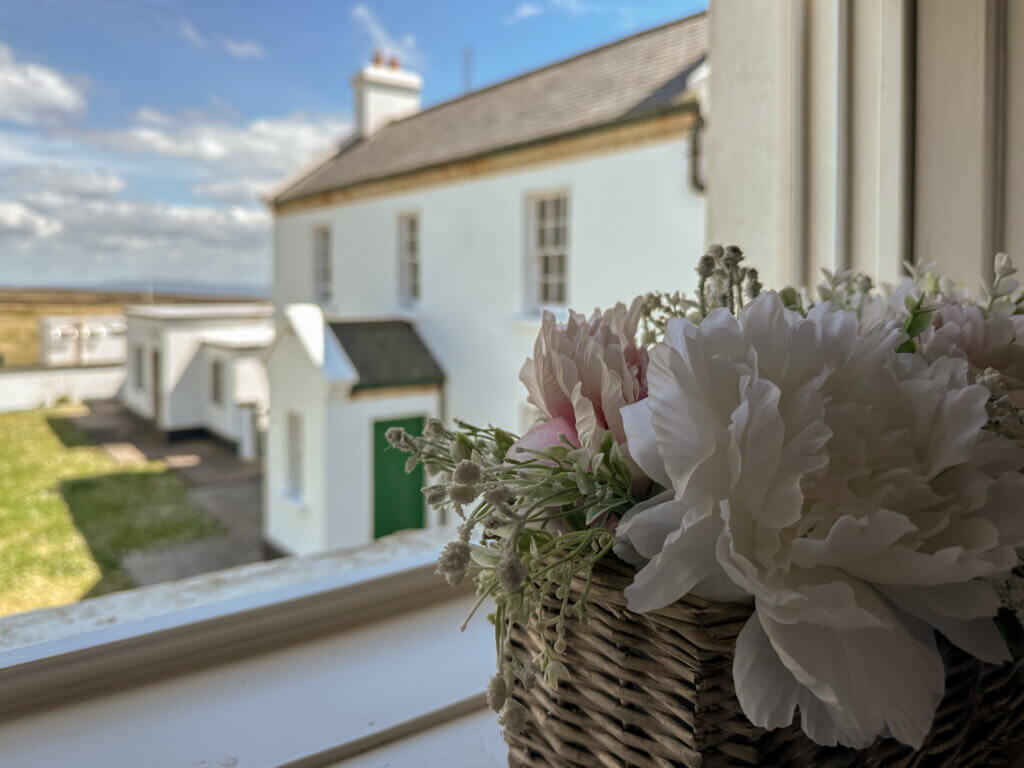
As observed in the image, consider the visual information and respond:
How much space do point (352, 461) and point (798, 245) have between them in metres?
3.19

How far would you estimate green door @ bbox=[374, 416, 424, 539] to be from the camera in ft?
12.3

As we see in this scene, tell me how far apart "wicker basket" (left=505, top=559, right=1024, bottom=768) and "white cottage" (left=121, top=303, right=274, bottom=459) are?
1.37 metres

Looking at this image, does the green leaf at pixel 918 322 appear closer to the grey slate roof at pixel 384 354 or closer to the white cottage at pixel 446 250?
the white cottage at pixel 446 250

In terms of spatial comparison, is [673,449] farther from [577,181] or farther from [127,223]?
[577,181]

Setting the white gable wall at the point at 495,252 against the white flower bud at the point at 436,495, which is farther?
the white gable wall at the point at 495,252

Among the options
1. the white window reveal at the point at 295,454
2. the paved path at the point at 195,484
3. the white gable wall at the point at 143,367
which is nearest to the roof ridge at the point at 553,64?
the white window reveal at the point at 295,454

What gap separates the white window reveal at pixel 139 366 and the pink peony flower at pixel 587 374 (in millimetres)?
1503

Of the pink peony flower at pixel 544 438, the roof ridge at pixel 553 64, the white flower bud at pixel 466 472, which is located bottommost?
the white flower bud at pixel 466 472

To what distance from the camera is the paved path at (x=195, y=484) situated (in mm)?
1660

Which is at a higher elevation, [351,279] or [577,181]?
[577,181]

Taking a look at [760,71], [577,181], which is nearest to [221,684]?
[760,71]

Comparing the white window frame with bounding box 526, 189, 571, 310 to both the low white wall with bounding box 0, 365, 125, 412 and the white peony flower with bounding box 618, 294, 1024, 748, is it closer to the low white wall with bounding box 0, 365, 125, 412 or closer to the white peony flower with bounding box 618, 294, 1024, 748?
the low white wall with bounding box 0, 365, 125, 412

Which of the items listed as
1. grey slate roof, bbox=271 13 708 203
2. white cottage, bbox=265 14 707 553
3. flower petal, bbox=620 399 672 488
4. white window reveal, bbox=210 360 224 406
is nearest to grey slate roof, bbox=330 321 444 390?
white cottage, bbox=265 14 707 553

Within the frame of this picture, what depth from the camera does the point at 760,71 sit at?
919mm
